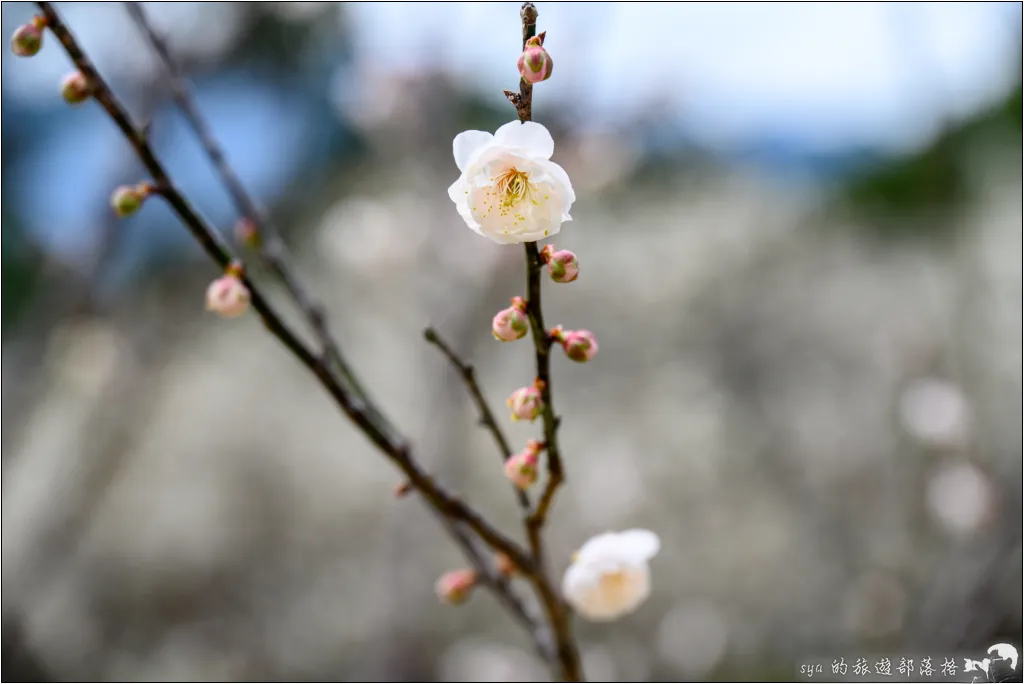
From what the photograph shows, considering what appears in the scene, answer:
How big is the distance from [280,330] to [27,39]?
8.1 inches

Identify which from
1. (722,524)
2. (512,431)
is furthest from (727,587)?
(512,431)

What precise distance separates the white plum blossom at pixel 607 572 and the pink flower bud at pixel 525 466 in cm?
10

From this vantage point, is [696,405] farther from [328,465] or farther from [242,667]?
[242,667]

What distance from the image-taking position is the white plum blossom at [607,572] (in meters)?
0.41

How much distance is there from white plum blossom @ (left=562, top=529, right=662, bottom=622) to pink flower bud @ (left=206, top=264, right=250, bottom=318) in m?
0.25

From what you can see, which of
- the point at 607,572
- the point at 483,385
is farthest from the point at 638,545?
the point at 483,385

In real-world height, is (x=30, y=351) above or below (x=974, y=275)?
below

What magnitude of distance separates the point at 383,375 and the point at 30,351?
960 millimetres

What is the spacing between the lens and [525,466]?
0.34m

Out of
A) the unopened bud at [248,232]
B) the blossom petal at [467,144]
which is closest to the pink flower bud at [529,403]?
the blossom petal at [467,144]

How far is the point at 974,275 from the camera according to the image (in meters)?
1.43

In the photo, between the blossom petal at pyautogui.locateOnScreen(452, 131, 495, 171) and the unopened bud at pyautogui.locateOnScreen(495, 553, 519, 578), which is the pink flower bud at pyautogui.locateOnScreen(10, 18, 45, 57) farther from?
the unopened bud at pyautogui.locateOnScreen(495, 553, 519, 578)

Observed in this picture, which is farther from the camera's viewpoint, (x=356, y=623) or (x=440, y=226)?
(x=356, y=623)

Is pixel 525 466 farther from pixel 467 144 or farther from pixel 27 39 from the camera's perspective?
pixel 27 39
